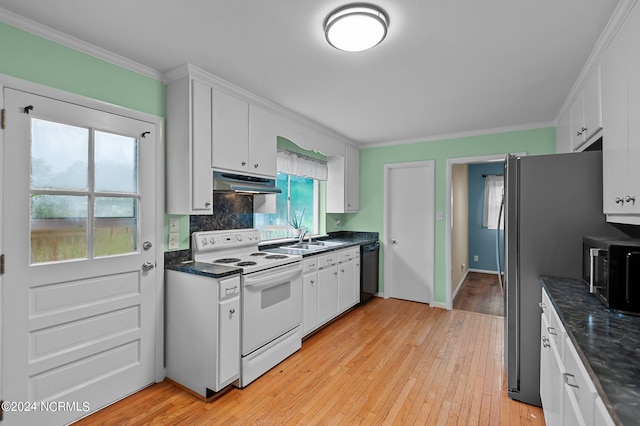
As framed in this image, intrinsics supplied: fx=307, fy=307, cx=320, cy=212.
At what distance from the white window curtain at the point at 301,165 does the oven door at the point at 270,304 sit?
4.39 feet

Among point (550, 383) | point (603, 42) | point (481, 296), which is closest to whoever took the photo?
point (550, 383)

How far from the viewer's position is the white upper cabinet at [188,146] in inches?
91.2

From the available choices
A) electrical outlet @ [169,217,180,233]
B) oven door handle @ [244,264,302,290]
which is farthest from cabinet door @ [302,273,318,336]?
electrical outlet @ [169,217,180,233]

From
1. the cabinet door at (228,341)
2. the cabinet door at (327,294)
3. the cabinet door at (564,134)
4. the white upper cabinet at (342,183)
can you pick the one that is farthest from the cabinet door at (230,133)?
the cabinet door at (564,134)

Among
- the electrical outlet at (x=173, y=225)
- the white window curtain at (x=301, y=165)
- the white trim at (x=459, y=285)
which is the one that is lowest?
the white trim at (x=459, y=285)

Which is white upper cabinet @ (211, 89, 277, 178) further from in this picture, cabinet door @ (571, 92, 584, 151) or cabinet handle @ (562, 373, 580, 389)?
cabinet door @ (571, 92, 584, 151)

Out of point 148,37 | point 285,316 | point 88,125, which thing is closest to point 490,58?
point 148,37

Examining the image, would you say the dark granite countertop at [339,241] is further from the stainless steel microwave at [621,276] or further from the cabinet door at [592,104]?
the cabinet door at [592,104]

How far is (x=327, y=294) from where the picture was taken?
136 inches

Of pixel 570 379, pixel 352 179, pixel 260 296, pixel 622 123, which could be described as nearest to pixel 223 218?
pixel 260 296

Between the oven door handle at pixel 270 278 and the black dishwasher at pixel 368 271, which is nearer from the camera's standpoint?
the oven door handle at pixel 270 278

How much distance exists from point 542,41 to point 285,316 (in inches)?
108

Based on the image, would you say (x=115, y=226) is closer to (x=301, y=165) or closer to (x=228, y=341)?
(x=228, y=341)

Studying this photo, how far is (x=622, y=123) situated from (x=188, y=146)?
103 inches
